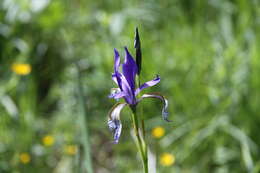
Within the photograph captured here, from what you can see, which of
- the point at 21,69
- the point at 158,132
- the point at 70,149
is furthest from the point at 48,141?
the point at 158,132

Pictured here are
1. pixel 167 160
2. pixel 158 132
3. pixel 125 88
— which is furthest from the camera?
pixel 158 132

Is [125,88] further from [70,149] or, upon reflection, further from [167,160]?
[70,149]

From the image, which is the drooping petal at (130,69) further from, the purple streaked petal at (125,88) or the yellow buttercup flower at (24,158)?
the yellow buttercup flower at (24,158)

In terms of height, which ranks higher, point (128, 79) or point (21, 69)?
point (128, 79)

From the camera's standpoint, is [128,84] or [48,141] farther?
[48,141]

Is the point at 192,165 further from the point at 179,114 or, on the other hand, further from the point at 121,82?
the point at 121,82

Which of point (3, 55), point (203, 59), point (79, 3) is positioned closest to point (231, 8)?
point (203, 59)

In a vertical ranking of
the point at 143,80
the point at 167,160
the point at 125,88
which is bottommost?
the point at 167,160

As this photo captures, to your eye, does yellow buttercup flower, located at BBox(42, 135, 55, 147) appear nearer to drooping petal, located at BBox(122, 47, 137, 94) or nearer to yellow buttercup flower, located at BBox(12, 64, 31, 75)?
yellow buttercup flower, located at BBox(12, 64, 31, 75)

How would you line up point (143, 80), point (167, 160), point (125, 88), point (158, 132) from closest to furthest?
1. point (125, 88)
2. point (167, 160)
3. point (158, 132)
4. point (143, 80)
